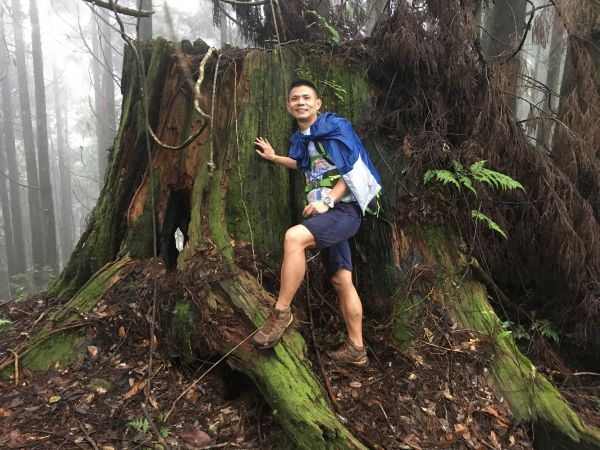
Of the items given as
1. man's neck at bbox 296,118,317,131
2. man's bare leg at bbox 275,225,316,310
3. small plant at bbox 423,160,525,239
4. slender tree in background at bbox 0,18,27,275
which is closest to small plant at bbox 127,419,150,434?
man's bare leg at bbox 275,225,316,310

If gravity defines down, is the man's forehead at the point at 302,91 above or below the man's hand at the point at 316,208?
above

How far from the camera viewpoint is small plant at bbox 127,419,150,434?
2.79 m

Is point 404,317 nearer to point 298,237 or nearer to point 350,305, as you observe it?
point 350,305

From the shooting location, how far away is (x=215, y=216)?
3.82 meters

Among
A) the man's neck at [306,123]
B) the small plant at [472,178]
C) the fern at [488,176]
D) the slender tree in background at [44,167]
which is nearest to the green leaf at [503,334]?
the small plant at [472,178]

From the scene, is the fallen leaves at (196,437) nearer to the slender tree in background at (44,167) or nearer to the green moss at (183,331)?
the green moss at (183,331)

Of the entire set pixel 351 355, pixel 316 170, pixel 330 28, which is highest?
pixel 330 28

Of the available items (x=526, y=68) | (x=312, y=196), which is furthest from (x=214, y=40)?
(x=312, y=196)

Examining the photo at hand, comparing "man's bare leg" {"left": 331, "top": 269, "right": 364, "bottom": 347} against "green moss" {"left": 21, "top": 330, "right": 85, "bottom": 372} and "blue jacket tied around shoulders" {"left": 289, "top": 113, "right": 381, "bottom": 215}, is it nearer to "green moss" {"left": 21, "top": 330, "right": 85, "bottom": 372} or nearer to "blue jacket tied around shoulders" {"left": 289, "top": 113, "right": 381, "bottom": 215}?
"blue jacket tied around shoulders" {"left": 289, "top": 113, "right": 381, "bottom": 215}

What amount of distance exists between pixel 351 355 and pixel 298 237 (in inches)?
48.0

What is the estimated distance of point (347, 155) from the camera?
320cm

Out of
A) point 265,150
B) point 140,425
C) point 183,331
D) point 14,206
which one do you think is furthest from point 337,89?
point 14,206

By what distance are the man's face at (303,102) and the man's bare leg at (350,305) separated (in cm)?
136

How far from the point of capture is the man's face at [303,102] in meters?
3.41
